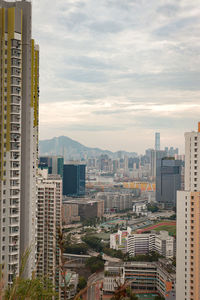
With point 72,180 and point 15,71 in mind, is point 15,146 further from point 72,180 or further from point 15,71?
point 72,180

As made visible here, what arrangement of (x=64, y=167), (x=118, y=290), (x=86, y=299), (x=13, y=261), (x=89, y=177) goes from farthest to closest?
(x=89, y=177)
(x=64, y=167)
(x=86, y=299)
(x=13, y=261)
(x=118, y=290)

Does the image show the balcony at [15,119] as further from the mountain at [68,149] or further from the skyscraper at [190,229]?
the mountain at [68,149]

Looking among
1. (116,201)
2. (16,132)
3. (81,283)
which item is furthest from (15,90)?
(116,201)

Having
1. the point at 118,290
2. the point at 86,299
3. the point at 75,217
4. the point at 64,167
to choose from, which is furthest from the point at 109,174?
the point at 118,290

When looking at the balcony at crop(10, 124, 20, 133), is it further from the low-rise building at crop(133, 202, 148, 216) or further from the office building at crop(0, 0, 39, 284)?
the low-rise building at crop(133, 202, 148, 216)

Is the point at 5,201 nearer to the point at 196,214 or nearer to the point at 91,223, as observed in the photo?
the point at 196,214

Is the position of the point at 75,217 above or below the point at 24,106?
below

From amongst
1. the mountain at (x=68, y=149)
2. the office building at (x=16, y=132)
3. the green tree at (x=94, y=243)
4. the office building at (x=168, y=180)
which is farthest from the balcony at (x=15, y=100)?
the mountain at (x=68, y=149)
